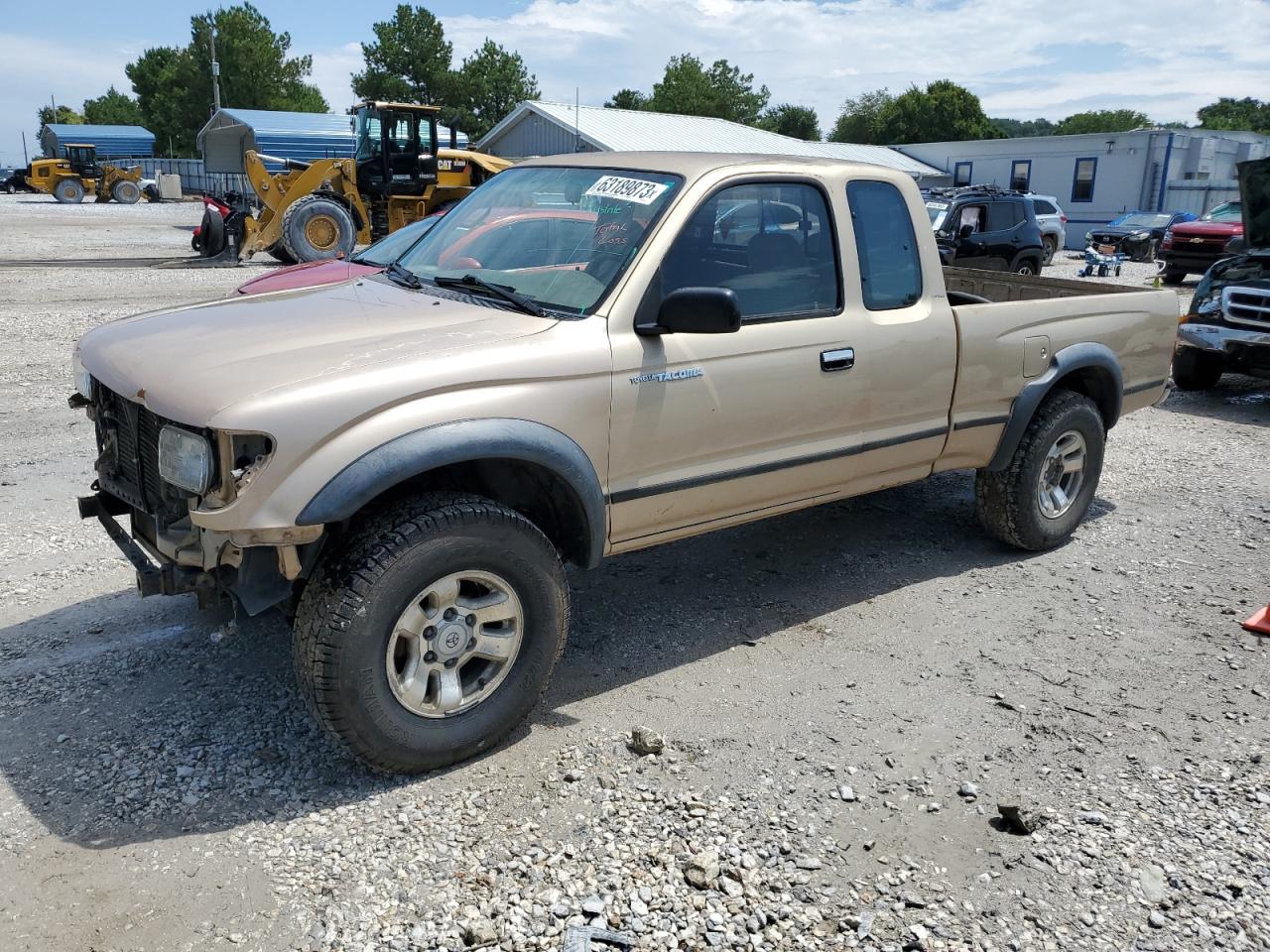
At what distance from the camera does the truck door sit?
3.65 m

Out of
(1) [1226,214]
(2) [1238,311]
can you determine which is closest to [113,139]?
(1) [1226,214]

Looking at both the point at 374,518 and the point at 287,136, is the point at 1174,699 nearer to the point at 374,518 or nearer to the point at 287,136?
the point at 374,518

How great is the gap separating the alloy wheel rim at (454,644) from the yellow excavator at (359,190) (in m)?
16.9

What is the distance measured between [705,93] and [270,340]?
79.3m

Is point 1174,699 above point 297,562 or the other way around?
the other way around

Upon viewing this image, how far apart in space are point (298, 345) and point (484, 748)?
57.8 inches

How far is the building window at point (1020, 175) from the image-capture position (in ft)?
133

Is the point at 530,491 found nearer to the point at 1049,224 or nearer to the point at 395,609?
the point at 395,609

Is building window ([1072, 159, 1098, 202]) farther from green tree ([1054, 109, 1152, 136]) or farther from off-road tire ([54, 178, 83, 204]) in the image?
green tree ([1054, 109, 1152, 136])

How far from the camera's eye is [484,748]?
3.46 metres

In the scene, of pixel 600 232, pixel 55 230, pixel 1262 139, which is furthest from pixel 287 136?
pixel 600 232

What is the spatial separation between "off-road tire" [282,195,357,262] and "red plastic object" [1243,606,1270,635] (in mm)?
16571

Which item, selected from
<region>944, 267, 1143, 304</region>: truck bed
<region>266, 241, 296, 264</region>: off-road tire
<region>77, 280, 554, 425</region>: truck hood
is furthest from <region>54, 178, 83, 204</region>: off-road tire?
<region>77, 280, 554, 425</region>: truck hood

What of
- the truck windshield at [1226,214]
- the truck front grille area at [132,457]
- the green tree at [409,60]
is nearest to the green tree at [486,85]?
the green tree at [409,60]
